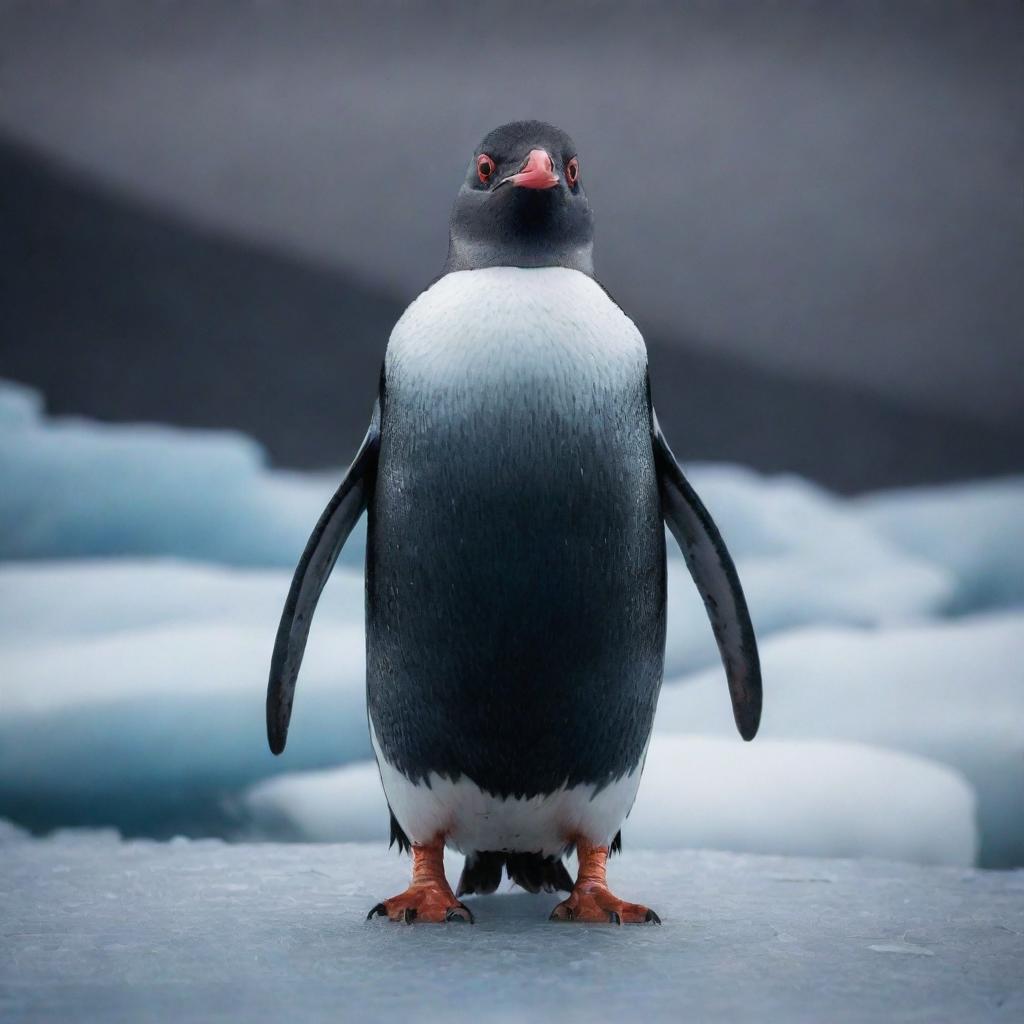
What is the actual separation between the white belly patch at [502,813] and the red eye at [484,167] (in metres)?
0.81

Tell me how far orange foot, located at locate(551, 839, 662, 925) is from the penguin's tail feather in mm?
141

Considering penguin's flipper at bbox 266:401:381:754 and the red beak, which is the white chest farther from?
penguin's flipper at bbox 266:401:381:754

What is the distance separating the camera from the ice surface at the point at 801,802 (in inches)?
121

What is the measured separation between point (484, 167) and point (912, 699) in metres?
2.11

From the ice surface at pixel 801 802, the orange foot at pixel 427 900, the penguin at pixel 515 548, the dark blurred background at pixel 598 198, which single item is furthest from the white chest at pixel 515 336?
the dark blurred background at pixel 598 198

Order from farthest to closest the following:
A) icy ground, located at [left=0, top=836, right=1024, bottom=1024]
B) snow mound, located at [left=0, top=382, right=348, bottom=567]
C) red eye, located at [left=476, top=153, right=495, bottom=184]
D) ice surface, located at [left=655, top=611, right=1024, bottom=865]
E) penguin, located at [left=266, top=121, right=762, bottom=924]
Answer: snow mound, located at [left=0, top=382, right=348, bottom=567], ice surface, located at [left=655, top=611, right=1024, bottom=865], red eye, located at [left=476, top=153, right=495, bottom=184], penguin, located at [left=266, top=121, right=762, bottom=924], icy ground, located at [left=0, top=836, right=1024, bottom=1024]

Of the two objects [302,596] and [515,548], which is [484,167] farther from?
[302,596]

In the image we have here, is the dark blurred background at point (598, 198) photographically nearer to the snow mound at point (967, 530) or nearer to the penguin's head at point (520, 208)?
the snow mound at point (967, 530)

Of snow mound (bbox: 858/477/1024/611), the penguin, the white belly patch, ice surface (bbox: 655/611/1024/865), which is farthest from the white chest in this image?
snow mound (bbox: 858/477/1024/611)

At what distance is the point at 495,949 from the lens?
1.63 m

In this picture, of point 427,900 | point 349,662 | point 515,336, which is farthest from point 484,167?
point 349,662

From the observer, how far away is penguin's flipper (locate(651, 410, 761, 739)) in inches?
79.7

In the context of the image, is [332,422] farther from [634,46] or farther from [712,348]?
[634,46]

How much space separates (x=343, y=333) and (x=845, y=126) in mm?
1573
